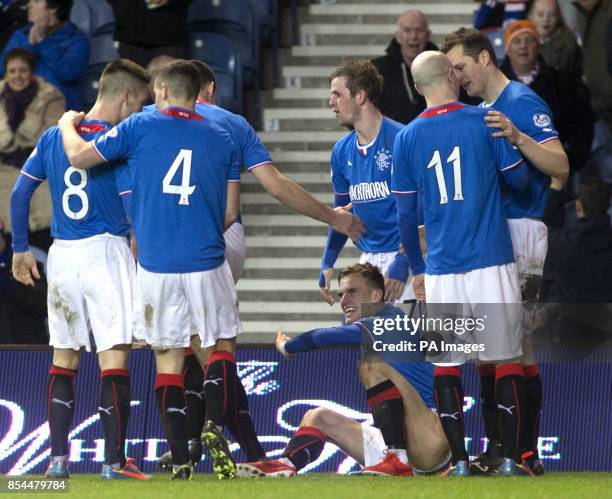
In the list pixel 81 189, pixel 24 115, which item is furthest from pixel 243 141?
pixel 24 115

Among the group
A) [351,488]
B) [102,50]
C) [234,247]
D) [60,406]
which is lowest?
[351,488]

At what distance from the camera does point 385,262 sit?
30.1 ft

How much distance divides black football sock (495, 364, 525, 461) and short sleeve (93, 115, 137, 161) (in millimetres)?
2211

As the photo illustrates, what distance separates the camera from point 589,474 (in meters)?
8.61

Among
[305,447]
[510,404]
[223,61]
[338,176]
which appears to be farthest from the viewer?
[223,61]

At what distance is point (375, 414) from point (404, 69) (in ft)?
15.7

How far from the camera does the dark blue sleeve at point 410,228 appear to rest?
796cm

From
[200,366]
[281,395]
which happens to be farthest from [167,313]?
[281,395]

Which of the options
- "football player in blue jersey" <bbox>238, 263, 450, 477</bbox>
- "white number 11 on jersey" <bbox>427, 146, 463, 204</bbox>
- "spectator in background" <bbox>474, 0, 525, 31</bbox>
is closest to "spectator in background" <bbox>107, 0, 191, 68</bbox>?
"spectator in background" <bbox>474, 0, 525, 31</bbox>

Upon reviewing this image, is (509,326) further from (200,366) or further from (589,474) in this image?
(200,366)

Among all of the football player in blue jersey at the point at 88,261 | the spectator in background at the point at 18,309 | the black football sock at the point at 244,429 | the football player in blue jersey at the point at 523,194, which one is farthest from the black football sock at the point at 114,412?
the spectator in background at the point at 18,309

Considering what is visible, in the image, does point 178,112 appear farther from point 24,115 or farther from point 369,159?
point 24,115

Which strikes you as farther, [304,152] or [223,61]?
[304,152]

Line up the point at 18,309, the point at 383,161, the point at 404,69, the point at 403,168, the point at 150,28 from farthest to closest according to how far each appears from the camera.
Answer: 1. the point at 150,28
2. the point at 404,69
3. the point at 18,309
4. the point at 383,161
5. the point at 403,168
